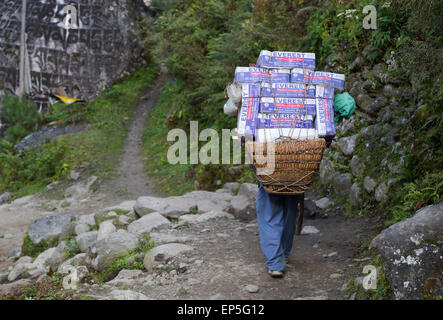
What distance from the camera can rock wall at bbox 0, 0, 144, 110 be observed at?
20.8 m

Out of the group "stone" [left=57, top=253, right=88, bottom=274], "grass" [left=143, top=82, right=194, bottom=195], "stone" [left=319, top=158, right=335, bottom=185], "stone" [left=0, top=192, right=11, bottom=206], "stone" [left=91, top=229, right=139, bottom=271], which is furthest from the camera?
"stone" [left=0, top=192, right=11, bottom=206]

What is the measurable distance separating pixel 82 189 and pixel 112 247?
298 inches

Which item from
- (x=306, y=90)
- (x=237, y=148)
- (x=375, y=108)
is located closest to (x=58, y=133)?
(x=237, y=148)

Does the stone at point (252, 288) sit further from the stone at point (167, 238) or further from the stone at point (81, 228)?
the stone at point (81, 228)

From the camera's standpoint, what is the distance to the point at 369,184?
6797 mm

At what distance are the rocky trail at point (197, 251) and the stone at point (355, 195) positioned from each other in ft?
1.06

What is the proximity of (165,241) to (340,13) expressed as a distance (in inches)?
236

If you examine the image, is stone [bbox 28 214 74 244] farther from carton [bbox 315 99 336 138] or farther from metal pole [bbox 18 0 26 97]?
metal pole [bbox 18 0 26 97]

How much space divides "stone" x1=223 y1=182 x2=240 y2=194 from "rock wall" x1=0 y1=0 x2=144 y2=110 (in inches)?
514

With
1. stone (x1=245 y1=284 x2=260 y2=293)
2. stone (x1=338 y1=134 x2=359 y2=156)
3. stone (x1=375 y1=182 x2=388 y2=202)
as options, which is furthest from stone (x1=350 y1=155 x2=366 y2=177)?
stone (x1=245 y1=284 x2=260 y2=293)

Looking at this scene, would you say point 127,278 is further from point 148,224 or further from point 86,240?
point 86,240

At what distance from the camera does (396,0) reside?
16.9 ft

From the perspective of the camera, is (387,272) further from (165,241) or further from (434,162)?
(165,241)
